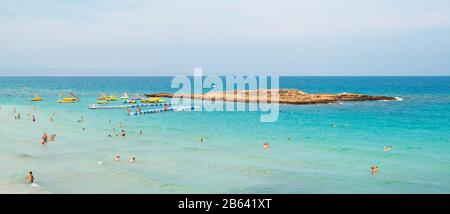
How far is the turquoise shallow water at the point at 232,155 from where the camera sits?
2694cm

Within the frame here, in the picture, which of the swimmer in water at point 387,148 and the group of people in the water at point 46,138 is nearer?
the swimmer in water at point 387,148

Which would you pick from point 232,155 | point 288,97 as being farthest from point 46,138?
point 288,97

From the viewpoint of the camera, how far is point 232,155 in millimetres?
35281

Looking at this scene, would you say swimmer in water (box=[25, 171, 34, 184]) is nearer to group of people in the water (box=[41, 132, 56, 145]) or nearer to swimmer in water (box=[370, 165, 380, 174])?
group of people in the water (box=[41, 132, 56, 145])

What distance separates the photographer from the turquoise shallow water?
26.9 metres

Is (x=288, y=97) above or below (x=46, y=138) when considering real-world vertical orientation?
above

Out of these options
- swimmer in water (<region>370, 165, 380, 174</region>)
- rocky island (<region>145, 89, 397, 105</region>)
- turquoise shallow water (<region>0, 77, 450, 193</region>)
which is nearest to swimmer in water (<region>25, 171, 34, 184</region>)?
turquoise shallow water (<region>0, 77, 450, 193</region>)

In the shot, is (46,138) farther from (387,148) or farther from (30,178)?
(387,148)

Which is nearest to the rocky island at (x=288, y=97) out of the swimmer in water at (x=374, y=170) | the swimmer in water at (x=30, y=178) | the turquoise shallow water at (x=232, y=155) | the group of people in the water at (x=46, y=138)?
the turquoise shallow water at (x=232, y=155)

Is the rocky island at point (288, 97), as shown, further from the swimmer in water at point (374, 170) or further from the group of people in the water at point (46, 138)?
the swimmer in water at point (374, 170)
